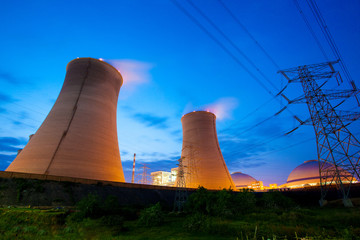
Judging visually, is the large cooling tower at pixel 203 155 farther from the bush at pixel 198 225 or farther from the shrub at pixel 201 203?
the bush at pixel 198 225

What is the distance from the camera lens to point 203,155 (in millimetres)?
22688

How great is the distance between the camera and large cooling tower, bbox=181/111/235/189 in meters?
22.2

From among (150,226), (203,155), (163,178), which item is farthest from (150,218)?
(163,178)

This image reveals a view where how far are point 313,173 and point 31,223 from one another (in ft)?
155

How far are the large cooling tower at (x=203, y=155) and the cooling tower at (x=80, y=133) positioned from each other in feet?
31.7

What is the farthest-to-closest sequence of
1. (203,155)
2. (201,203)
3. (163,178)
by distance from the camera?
1. (163,178)
2. (203,155)
3. (201,203)

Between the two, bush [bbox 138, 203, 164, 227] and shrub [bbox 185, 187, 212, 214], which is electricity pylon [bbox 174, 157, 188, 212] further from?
bush [bbox 138, 203, 164, 227]

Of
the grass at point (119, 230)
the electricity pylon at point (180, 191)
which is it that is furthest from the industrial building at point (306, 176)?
the grass at point (119, 230)

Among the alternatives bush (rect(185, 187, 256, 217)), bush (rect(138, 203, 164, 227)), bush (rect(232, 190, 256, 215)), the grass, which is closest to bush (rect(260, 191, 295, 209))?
bush (rect(185, 187, 256, 217))

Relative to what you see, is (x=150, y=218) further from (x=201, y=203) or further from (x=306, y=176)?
(x=306, y=176)

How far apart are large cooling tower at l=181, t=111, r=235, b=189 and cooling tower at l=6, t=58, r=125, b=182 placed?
31.7ft

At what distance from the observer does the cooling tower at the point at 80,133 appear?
42.0 feet

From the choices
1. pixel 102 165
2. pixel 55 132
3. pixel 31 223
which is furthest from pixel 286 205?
pixel 55 132

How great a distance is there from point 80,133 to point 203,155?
13862 millimetres
